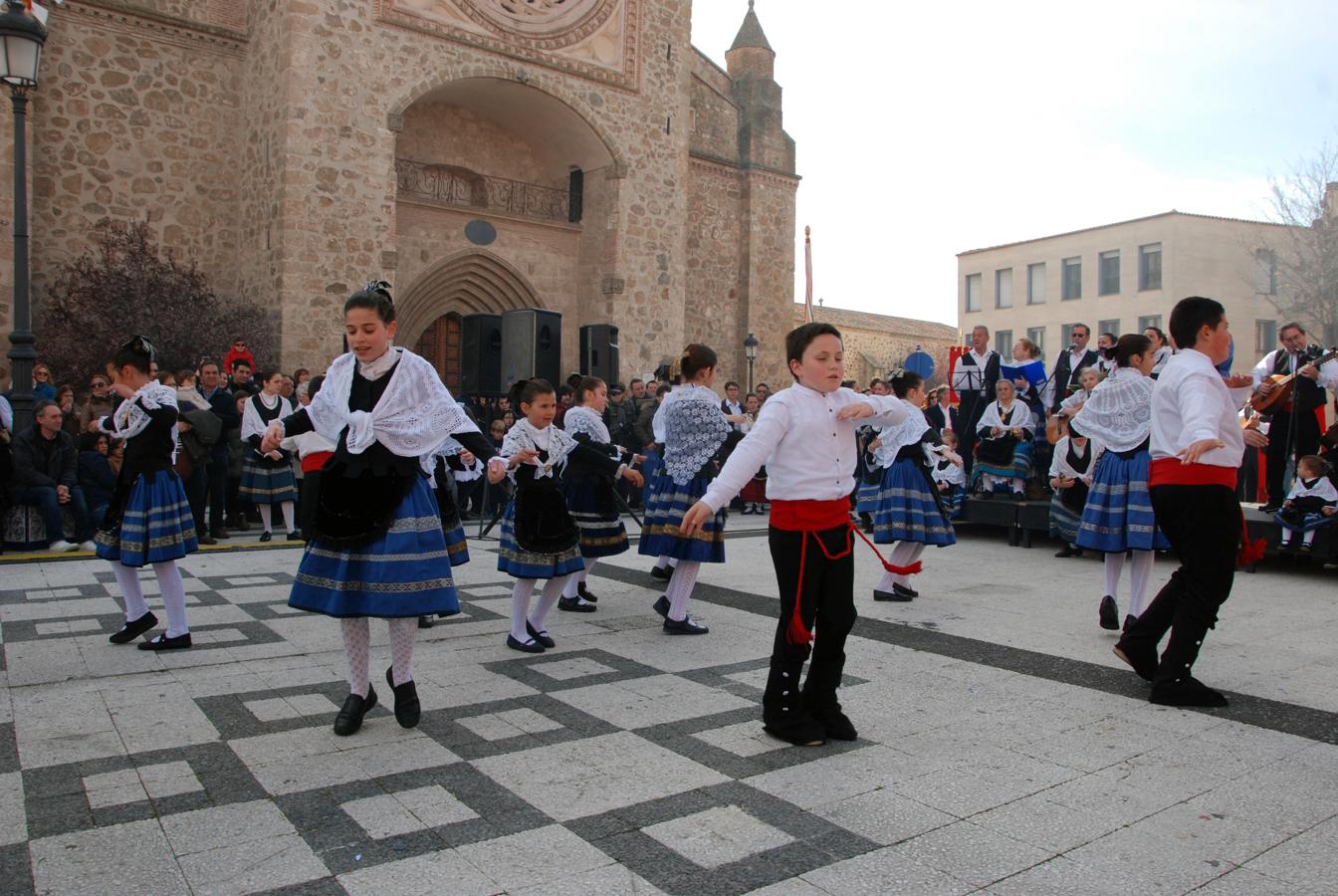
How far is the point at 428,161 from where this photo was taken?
19766 millimetres

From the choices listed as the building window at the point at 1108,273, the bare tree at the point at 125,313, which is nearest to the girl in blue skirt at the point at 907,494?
the bare tree at the point at 125,313

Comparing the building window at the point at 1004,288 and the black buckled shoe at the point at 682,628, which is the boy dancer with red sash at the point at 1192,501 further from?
the building window at the point at 1004,288

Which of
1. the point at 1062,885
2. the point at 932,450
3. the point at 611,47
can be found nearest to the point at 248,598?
the point at 932,450

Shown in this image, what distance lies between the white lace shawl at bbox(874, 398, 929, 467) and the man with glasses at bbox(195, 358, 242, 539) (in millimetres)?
6665

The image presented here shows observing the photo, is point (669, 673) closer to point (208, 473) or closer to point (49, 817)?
point (49, 817)

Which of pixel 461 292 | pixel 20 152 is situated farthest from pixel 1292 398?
pixel 461 292

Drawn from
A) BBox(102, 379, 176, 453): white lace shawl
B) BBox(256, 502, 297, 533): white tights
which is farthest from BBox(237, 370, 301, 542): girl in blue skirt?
BBox(102, 379, 176, 453): white lace shawl

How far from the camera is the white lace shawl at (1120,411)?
20.2ft

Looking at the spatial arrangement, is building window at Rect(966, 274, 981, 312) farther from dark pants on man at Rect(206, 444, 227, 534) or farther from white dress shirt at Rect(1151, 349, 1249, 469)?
white dress shirt at Rect(1151, 349, 1249, 469)

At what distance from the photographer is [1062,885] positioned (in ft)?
8.96

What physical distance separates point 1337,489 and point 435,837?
8.29 meters

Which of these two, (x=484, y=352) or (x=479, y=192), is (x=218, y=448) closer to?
(x=484, y=352)

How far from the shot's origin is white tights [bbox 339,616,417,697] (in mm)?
4129

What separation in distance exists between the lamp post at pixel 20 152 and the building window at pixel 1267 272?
3772 cm
